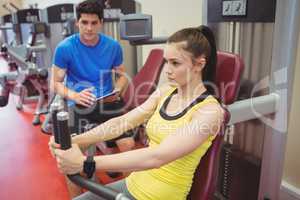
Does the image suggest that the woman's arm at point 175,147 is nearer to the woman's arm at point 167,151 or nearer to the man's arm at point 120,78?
the woman's arm at point 167,151

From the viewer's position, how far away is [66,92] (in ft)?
6.18

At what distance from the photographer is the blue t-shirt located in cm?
194

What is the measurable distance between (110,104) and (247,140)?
36.9 inches

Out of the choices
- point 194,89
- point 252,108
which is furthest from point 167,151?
point 252,108

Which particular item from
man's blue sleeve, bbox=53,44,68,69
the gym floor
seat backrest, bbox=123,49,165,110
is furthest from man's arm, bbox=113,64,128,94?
the gym floor

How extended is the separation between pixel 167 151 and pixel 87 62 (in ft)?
3.88

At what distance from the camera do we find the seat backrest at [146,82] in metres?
2.38

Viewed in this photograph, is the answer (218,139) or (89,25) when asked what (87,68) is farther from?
(218,139)

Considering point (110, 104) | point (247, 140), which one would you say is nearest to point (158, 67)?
point (110, 104)

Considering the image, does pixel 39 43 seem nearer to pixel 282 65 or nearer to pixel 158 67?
pixel 158 67

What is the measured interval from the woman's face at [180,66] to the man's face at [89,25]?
0.94 meters

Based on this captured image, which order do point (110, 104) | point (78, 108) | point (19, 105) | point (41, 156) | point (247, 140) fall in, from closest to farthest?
point (247, 140)
point (78, 108)
point (110, 104)
point (41, 156)
point (19, 105)

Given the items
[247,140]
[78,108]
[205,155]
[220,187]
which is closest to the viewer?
[205,155]

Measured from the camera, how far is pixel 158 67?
2391 millimetres
